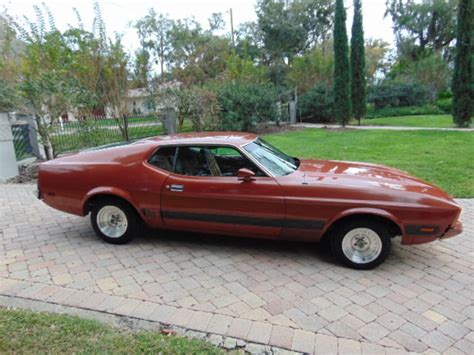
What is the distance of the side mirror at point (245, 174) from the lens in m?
3.56

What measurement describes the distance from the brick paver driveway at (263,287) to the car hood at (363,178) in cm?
84

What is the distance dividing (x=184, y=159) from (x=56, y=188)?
1725 mm

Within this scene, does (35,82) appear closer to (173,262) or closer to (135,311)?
(173,262)

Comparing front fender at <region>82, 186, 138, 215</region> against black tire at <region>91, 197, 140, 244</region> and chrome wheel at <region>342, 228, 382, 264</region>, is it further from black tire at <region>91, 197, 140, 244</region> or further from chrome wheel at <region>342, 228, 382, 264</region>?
chrome wheel at <region>342, 228, 382, 264</region>

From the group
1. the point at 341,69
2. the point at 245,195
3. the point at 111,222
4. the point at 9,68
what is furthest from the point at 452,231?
the point at 341,69

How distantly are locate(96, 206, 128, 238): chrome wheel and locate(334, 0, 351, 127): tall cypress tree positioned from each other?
14.2 meters

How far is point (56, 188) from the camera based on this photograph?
4.23 metres

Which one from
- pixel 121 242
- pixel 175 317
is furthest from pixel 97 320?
pixel 121 242

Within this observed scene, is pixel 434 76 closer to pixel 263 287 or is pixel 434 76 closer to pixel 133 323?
pixel 263 287

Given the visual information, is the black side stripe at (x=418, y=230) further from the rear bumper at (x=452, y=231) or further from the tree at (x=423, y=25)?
the tree at (x=423, y=25)

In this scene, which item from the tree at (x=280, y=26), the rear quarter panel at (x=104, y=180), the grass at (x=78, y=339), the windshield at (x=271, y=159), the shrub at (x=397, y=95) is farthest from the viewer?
the tree at (x=280, y=26)

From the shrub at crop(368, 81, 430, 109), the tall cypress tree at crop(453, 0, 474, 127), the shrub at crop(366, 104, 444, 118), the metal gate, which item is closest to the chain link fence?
the metal gate

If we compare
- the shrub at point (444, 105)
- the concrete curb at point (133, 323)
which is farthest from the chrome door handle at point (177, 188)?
the shrub at point (444, 105)

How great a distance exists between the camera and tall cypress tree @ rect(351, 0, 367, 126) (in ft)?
54.8
